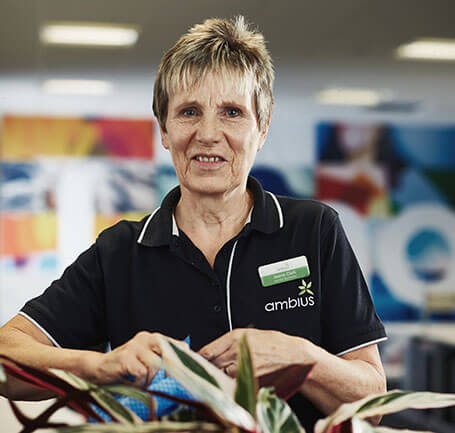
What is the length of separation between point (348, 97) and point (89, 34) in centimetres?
343

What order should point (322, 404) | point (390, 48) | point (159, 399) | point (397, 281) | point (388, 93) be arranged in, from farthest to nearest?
1. point (397, 281)
2. point (388, 93)
3. point (390, 48)
4. point (322, 404)
5. point (159, 399)

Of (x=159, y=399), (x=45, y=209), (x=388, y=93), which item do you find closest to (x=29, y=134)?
(x=45, y=209)

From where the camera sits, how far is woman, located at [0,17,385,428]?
114cm

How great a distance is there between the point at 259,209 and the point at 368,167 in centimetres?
732

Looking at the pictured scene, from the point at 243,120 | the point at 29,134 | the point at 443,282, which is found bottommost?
the point at 443,282

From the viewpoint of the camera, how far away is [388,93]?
7.38 meters

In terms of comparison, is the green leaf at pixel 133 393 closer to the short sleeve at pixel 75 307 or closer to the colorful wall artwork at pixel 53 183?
the short sleeve at pixel 75 307

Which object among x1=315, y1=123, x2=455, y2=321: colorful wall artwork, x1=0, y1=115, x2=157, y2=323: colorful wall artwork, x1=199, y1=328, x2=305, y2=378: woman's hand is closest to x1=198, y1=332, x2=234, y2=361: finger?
x1=199, y1=328, x2=305, y2=378: woman's hand

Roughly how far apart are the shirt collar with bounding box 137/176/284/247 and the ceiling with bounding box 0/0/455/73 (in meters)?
3.01

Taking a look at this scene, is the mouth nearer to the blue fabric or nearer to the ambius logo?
the ambius logo

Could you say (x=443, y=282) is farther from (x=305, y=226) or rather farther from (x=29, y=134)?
(x=305, y=226)

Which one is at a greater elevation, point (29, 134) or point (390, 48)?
point (390, 48)

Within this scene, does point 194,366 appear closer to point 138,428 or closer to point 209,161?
point 138,428

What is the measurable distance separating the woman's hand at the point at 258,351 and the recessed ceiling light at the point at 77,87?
20.7 ft
